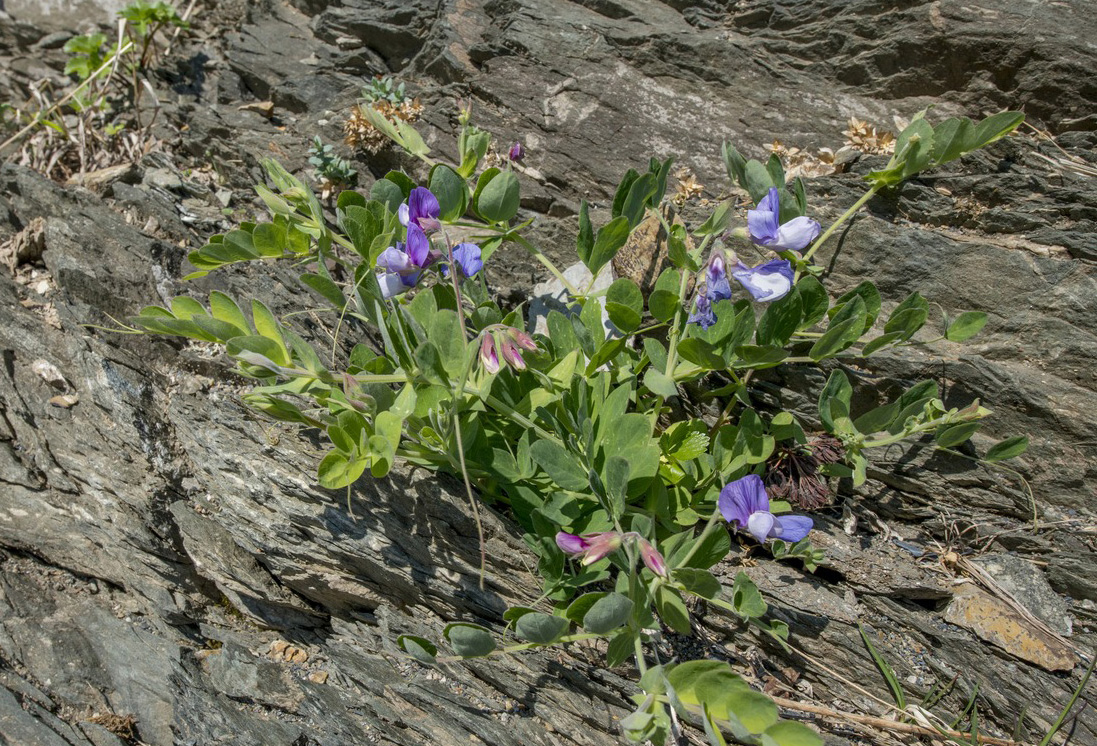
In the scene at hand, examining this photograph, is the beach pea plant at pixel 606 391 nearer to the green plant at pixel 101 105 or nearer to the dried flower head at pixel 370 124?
the dried flower head at pixel 370 124

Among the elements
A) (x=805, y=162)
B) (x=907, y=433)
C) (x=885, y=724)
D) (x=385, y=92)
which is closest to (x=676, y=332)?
(x=907, y=433)

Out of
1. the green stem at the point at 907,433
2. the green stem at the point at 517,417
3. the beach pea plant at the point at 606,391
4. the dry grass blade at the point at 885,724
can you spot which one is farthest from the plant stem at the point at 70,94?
the dry grass blade at the point at 885,724

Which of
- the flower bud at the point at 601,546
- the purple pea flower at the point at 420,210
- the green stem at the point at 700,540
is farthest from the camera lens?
the purple pea flower at the point at 420,210

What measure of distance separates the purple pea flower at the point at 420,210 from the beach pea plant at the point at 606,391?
0.03ft

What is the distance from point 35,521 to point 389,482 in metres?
1.42

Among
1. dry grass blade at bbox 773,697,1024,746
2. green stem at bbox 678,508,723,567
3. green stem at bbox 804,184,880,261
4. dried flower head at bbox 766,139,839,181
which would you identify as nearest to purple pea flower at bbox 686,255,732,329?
green stem at bbox 804,184,880,261

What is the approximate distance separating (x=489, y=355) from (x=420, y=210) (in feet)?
2.05

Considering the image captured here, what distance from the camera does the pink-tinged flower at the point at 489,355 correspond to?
226cm

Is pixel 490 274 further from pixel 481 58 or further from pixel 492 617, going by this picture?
pixel 492 617

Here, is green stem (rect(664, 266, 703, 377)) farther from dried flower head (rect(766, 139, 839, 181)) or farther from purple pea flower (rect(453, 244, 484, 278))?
dried flower head (rect(766, 139, 839, 181))

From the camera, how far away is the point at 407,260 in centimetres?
246

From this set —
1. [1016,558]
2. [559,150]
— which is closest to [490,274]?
[559,150]

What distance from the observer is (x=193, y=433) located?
3.00 meters

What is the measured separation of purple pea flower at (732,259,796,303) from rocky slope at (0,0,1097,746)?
67 cm
